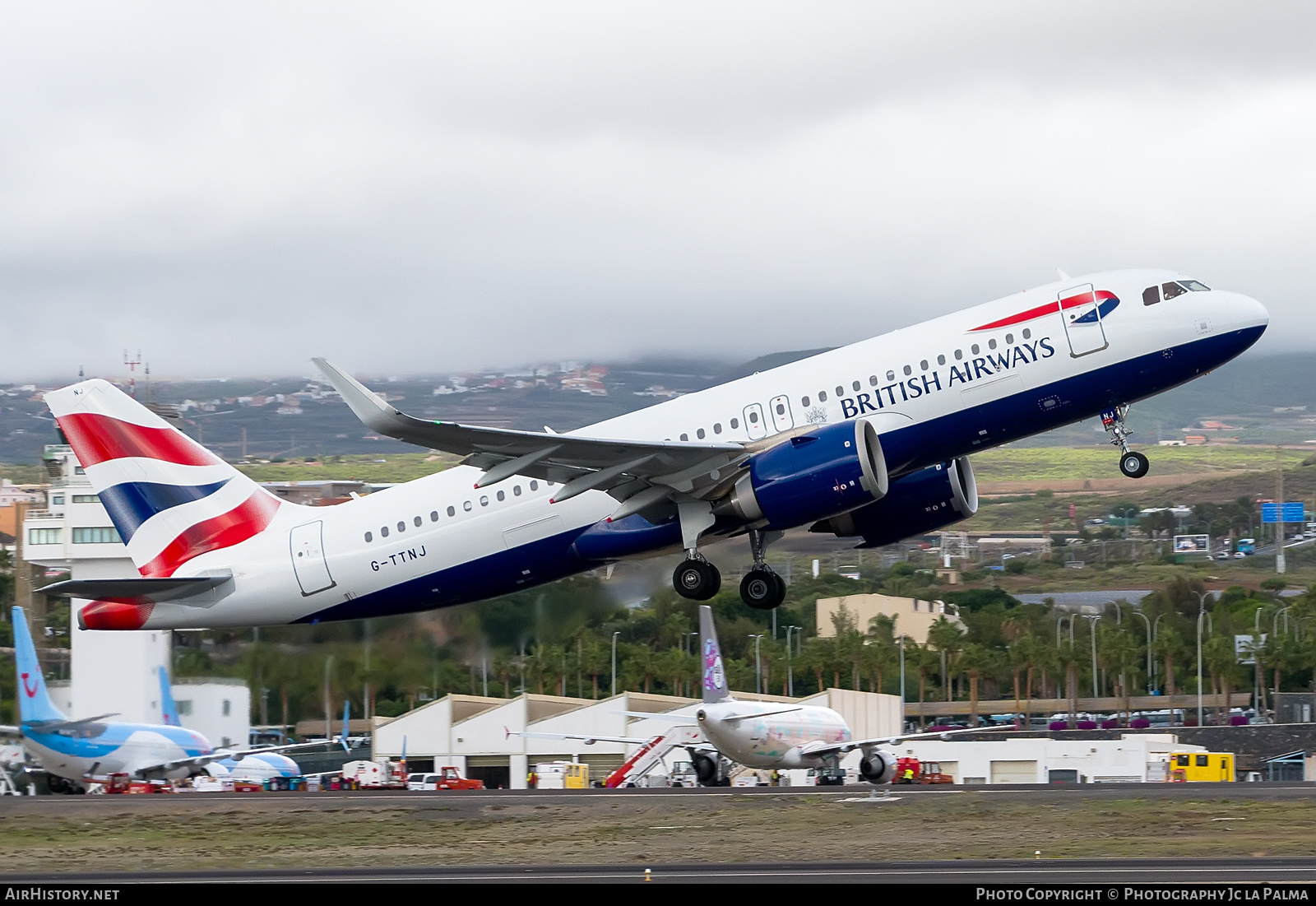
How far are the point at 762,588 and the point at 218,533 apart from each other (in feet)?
37.7

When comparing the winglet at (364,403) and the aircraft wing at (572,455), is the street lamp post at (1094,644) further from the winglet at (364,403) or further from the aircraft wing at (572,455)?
the winglet at (364,403)

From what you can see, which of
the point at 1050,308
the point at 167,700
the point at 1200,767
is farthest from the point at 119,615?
the point at 1200,767

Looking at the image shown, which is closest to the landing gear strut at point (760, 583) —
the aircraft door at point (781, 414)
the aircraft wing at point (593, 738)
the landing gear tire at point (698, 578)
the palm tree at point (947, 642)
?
the landing gear tire at point (698, 578)

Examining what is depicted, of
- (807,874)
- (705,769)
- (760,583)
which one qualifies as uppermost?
(760,583)

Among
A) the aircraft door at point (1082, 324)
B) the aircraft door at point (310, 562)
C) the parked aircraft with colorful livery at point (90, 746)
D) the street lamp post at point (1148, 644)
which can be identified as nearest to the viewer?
the aircraft door at point (1082, 324)

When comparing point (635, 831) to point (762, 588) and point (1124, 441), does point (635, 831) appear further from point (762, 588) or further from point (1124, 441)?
point (1124, 441)

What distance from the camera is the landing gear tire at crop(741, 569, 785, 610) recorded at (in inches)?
1173

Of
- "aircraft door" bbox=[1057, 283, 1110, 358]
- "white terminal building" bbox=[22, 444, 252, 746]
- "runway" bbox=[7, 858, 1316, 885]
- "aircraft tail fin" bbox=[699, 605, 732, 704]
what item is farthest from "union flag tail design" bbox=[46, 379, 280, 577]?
"white terminal building" bbox=[22, 444, 252, 746]

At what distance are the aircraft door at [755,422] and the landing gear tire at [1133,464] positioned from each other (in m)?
6.80

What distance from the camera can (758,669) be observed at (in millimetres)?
86688

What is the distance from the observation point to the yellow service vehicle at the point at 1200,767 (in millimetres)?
54438

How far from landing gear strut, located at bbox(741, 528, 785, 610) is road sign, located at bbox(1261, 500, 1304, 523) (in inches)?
6643

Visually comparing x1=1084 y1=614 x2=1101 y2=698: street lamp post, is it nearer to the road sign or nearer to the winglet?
the winglet
